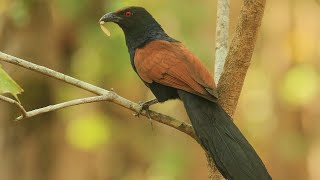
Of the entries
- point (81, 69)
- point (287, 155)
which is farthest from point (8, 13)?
point (287, 155)

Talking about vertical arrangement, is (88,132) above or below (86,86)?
below

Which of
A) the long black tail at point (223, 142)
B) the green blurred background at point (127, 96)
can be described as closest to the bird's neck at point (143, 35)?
the long black tail at point (223, 142)

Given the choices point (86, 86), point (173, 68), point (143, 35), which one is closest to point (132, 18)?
point (143, 35)

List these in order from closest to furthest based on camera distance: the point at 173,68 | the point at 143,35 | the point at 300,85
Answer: the point at 173,68 < the point at 143,35 < the point at 300,85

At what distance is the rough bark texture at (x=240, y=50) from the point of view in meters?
2.69

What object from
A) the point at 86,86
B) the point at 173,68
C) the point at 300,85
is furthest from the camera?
the point at 300,85

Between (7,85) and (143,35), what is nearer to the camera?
(7,85)

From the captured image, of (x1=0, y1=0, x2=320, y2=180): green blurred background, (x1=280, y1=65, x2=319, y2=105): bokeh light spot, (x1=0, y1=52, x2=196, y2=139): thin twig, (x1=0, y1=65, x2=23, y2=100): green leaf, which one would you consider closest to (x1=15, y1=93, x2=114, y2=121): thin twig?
(x1=0, y1=52, x2=196, y2=139): thin twig

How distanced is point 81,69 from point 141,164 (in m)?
2.01

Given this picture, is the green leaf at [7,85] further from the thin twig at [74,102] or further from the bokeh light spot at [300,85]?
the bokeh light spot at [300,85]

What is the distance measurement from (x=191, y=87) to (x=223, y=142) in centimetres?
39

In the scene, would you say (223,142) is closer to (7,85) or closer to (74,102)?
(74,102)

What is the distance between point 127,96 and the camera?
7.74m

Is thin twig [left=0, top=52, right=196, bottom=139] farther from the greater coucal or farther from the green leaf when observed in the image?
the green leaf
